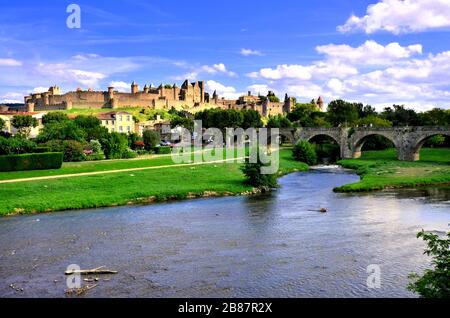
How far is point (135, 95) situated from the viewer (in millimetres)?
133250

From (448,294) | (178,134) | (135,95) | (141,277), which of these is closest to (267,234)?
(141,277)

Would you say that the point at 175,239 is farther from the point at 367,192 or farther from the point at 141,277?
the point at 367,192

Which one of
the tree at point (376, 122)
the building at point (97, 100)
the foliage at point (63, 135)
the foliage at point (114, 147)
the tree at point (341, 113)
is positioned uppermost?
the building at point (97, 100)

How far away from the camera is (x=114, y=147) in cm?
6091

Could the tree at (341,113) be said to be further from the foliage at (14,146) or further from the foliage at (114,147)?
the foliage at (14,146)

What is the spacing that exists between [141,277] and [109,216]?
1268cm

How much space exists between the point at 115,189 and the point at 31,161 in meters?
12.0

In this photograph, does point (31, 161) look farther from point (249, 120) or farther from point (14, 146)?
point (249, 120)

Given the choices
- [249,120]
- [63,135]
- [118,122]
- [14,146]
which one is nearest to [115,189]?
[14,146]

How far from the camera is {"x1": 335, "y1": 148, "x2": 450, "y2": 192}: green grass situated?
42.5m

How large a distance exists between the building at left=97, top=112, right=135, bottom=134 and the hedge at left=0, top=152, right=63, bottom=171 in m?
46.6

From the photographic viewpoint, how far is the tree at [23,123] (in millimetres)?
83000

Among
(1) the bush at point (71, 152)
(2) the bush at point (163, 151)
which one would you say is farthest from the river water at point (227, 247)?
(2) the bush at point (163, 151)

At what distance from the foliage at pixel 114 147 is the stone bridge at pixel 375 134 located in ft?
114
